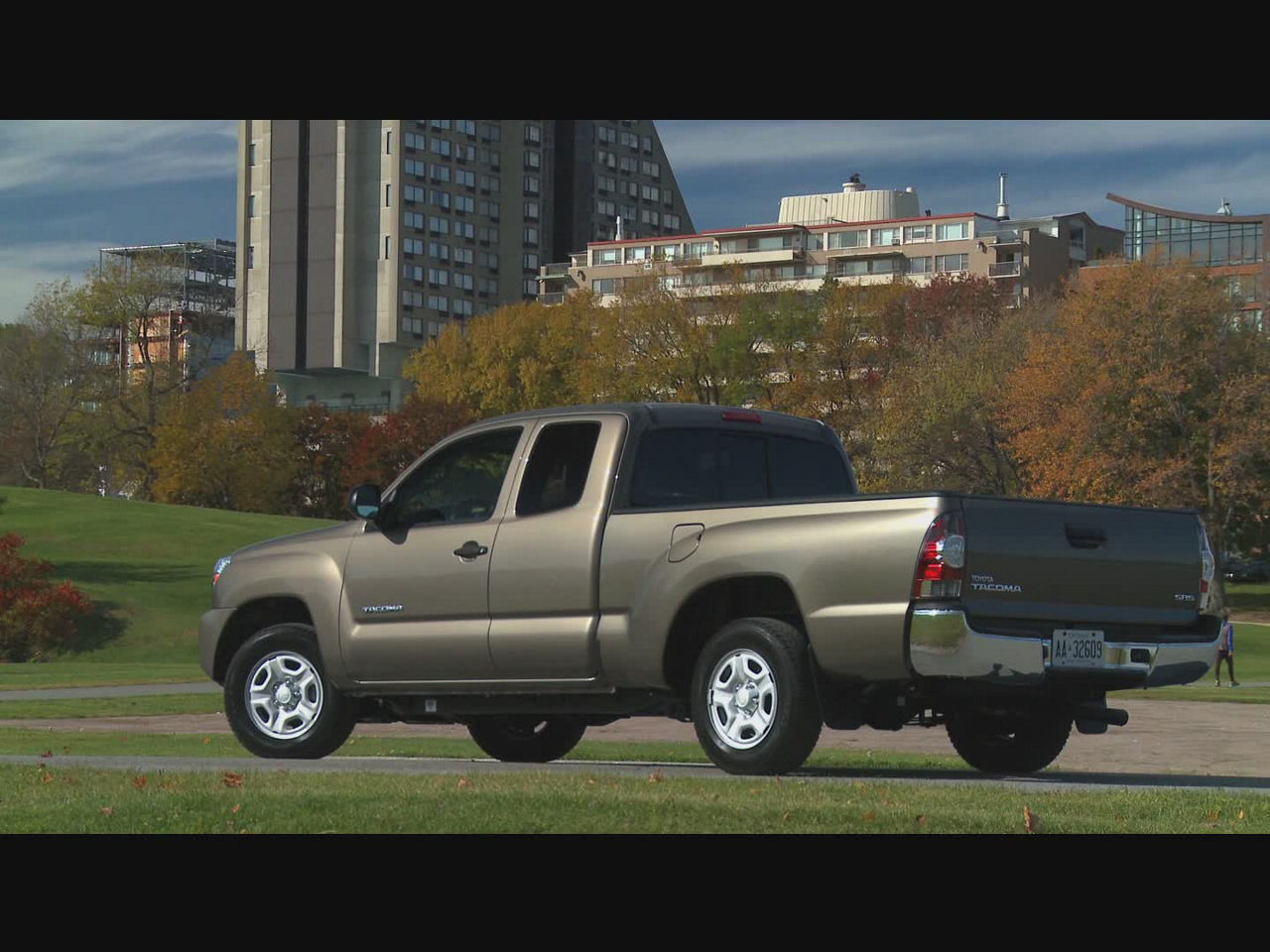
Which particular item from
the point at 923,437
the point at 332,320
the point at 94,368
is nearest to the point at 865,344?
the point at 923,437

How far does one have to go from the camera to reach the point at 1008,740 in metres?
13.2

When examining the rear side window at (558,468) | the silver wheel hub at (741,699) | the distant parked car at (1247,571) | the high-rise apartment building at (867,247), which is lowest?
the distant parked car at (1247,571)

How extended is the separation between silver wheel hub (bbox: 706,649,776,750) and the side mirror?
2.94 meters

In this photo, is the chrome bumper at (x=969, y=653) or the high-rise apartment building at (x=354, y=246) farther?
the high-rise apartment building at (x=354, y=246)

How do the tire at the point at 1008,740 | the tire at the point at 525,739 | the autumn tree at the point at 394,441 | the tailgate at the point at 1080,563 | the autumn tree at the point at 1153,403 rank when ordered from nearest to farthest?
the tailgate at the point at 1080,563
the tire at the point at 1008,740
the tire at the point at 525,739
the autumn tree at the point at 1153,403
the autumn tree at the point at 394,441

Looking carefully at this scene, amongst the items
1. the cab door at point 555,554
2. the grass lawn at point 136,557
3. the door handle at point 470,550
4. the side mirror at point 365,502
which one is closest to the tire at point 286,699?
the side mirror at point 365,502

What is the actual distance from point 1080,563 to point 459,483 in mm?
4253

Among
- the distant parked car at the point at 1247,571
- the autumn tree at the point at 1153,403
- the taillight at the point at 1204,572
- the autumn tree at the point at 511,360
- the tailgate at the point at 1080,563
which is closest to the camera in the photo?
the tailgate at the point at 1080,563

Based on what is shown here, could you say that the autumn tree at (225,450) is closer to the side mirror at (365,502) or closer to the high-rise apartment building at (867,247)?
the high-rise apartment building at (867,247)

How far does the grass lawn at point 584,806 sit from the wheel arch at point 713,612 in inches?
33.7

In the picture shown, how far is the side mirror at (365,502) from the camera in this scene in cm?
1292

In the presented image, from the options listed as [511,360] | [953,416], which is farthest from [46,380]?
[953,416]

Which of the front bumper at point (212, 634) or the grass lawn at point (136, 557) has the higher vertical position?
the front bumper at point (212, 634)
